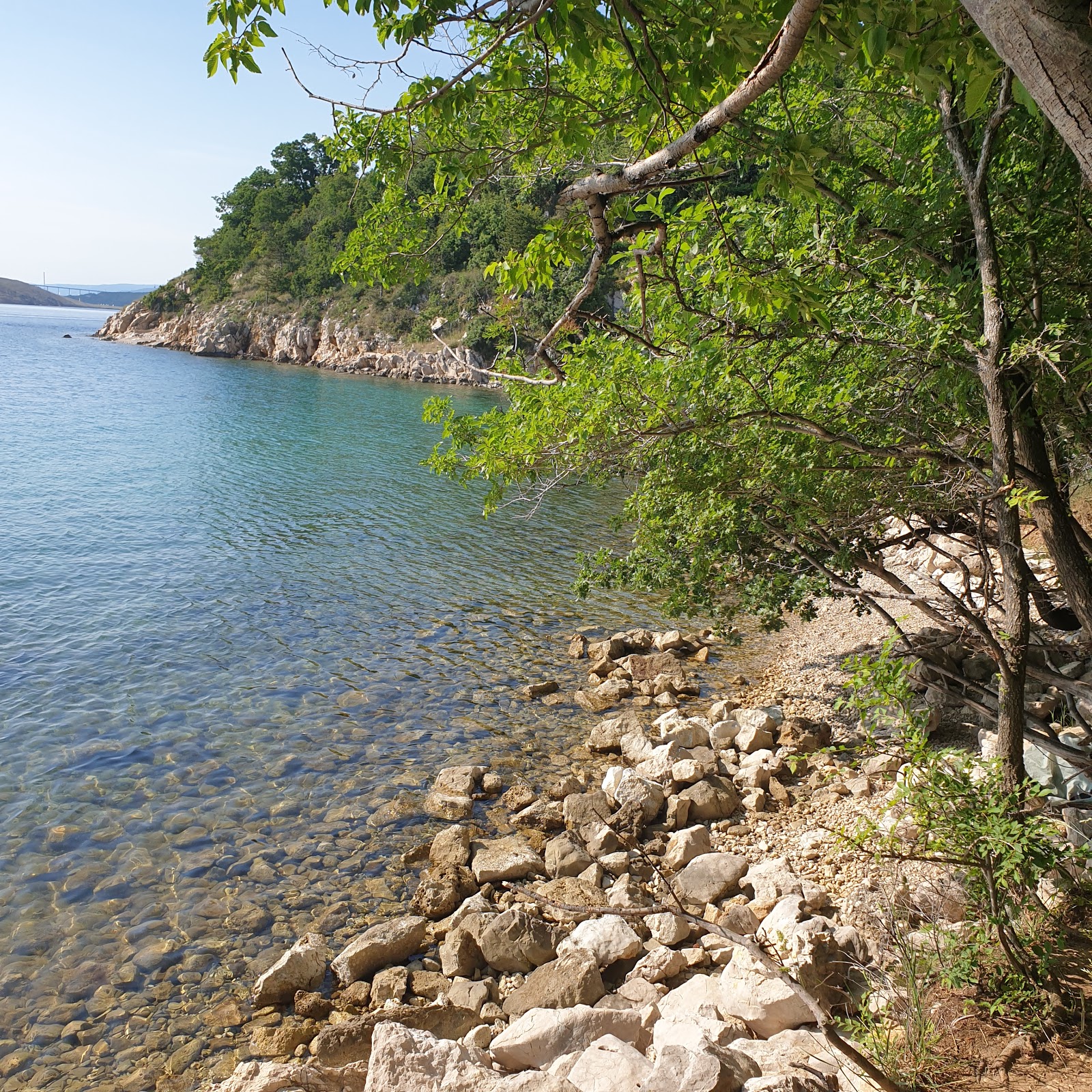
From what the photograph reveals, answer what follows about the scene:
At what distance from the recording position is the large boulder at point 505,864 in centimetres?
817

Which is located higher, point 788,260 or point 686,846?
point 788,260

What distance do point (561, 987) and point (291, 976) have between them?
2300 mm

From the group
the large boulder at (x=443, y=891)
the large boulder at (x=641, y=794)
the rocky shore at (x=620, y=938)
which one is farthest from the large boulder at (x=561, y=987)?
the large boulder at (x=641, y=794)

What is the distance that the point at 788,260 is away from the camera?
576 cm

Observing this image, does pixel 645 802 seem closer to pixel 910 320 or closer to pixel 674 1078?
pixel 674 1078

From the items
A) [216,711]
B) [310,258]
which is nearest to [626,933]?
[216,711]

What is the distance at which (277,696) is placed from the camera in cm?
1220

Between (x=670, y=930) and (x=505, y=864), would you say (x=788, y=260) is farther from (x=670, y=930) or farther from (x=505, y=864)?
(x=505, y=864)

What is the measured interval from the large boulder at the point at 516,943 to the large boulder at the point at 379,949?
652 millimetres

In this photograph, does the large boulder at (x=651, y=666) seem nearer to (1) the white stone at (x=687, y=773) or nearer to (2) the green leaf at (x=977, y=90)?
(1) the white stone at (x=687, y=773)

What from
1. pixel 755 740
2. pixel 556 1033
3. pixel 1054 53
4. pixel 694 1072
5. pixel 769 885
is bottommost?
pixel 556 1033

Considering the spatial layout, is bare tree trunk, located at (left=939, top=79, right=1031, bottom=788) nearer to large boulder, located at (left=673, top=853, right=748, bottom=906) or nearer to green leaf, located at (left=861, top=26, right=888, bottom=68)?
green leaf, located at (left=861, top=26, right=888, bottom=68)

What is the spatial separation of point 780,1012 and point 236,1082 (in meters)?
3.64

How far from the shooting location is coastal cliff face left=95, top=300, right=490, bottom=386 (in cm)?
7644
